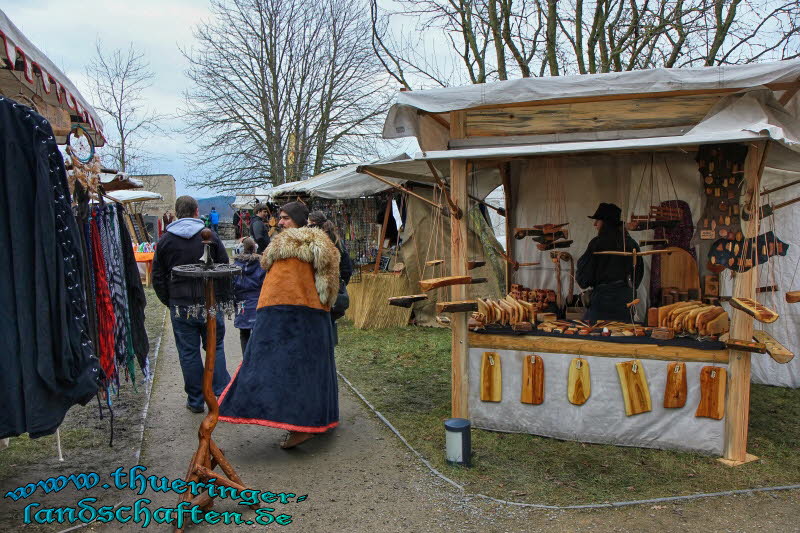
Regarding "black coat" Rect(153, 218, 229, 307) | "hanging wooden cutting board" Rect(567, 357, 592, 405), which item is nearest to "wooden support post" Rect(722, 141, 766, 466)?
"hanging wooden cutting board" Rect(567, 357, 592, 405)

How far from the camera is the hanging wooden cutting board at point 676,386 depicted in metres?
4.41

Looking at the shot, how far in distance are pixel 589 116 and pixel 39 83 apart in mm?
3720

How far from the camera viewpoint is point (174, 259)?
4832mm

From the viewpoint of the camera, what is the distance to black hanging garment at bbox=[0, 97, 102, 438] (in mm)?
2574

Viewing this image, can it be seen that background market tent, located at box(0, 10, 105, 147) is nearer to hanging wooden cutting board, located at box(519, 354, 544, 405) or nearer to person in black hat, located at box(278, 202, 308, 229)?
person in black hat, located at box(278, 202, 308, 229)

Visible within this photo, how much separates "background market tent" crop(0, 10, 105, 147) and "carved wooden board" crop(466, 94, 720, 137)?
2.75 meters

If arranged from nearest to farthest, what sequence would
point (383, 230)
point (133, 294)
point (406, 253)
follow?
point (133, 294) → point (406, 253) → point (383, 230)

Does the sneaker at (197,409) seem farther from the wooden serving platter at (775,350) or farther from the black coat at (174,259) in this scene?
the wooden serving platter at (775,350)

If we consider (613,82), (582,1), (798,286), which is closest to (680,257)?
(798,286)

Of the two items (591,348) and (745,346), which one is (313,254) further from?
(745,346)

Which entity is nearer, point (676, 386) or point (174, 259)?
point (676, 386)

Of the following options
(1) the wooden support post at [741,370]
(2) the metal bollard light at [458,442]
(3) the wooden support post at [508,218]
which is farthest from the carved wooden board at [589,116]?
(3) the wooden support post at [508,218]

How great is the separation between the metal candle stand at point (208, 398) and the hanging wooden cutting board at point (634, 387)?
2.64 m

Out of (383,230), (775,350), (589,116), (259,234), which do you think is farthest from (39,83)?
(259,234)
